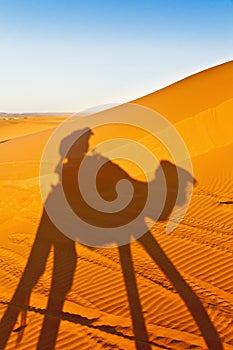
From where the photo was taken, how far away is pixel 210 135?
12352 millimetres

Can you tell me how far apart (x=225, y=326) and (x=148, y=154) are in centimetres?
749

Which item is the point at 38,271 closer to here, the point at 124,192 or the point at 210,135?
the point at 124,192

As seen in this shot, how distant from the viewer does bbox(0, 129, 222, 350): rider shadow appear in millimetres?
4539

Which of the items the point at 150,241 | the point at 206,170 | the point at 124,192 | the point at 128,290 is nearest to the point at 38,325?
the point at 128,290

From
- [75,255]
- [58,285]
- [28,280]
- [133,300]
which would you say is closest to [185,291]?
[133,300]

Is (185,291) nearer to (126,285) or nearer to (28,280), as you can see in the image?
(126,285)

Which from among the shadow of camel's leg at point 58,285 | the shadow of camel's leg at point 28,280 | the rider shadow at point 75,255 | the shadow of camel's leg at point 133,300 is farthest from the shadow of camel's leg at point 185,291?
the shadow of camel's leg at point 28,280

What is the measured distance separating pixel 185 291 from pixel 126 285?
96cm

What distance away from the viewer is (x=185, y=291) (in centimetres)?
511

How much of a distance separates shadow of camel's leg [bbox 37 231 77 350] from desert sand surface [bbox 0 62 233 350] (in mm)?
17

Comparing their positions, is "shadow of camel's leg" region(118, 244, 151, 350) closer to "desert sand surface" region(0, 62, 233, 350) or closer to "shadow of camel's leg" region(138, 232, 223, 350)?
"desert sand surface" region(0, 62, 233, 350)

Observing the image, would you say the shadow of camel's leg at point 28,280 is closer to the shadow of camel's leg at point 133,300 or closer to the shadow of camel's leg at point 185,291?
the shadow of camel's leg at point 133,300

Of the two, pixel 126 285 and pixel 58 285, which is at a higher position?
pixel 126 285

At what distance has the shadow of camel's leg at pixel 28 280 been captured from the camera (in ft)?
15.6
